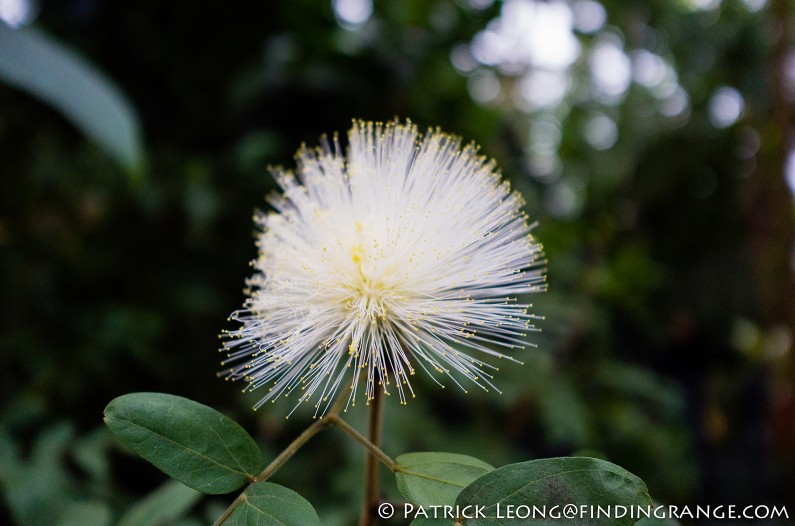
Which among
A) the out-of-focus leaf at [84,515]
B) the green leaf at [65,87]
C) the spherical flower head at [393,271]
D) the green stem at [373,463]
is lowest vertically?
the out-of-focus leaf at [84,515]

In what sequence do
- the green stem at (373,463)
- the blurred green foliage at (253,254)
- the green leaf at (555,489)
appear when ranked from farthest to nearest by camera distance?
the blurred green foliage at (253,254)
the green stem at (373,463)
the green leaf at (555,489)

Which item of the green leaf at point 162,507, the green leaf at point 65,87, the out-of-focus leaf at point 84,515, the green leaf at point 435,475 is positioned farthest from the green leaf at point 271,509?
the green leaf at point 65,87

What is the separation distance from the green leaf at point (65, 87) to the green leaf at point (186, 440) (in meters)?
0.54

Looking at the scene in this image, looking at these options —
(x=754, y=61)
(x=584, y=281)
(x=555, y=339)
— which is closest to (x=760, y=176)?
(x=754, y=61)

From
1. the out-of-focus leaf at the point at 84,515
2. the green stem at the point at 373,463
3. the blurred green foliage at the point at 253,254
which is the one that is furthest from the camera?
the blurred green foliage at the point at 253,254

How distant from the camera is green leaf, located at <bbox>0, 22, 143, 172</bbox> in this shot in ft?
3.23

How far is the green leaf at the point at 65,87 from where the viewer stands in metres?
0.98

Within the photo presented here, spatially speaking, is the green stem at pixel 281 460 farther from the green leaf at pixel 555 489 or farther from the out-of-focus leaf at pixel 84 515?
the out-of-focus leaf at pixel 84 515

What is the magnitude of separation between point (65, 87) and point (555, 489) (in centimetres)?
110

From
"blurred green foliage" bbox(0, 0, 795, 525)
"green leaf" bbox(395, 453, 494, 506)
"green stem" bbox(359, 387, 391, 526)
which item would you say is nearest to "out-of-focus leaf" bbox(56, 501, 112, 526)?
"blurred green foliage" bbox(0, 0, 795, 525)

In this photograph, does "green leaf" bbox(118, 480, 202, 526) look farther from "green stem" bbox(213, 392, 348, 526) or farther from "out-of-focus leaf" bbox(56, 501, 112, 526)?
"green stem" bbox(213, 392, 348, 526)

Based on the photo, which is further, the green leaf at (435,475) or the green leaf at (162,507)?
the green leaf at (162,507)

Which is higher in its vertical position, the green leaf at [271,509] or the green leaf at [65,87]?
the green leaf at [65,87]

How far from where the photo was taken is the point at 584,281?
2627mm
